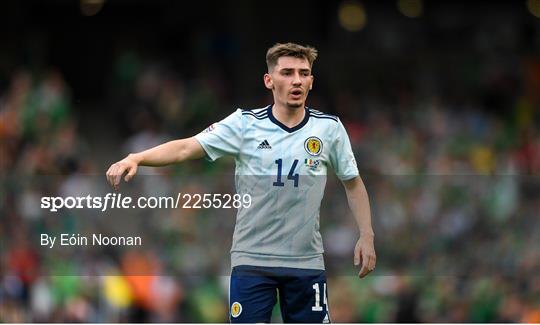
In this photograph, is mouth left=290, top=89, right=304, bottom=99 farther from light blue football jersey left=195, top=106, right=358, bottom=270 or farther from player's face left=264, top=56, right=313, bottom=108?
light blue football jersey left=195, top=106, right=358, bottom=270

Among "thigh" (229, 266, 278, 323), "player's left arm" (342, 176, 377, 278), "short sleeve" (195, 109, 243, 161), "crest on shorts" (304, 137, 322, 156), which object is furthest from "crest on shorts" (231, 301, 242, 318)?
"crest on shorts" (304, 137, 322, 156)

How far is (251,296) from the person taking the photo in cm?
695

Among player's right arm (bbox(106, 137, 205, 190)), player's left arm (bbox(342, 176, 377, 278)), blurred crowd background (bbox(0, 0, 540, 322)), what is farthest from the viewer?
blurred crowd background (bbox(0, 0, 540, 322))

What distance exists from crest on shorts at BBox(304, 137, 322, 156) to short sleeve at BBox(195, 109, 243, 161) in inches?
14.2

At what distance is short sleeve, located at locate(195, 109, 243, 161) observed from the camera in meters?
6.98

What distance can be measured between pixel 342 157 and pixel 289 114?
380mm

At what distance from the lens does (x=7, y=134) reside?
1466 centimetres

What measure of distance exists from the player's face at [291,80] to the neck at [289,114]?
0.10 feet

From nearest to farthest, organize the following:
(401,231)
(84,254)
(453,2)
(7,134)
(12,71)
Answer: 1. (84,254)
2. (401,231)
3. (7,134)
4. (12,71)
5. (453,2)

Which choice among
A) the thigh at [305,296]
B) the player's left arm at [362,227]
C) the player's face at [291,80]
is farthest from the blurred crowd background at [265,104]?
the player's face at [291,80]

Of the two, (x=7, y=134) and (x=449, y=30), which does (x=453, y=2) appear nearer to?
(x=449, y=30)

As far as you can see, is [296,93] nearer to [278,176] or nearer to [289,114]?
[289,114]

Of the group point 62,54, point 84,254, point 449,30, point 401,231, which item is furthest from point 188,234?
point 449,30

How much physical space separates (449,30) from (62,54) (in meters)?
5.43
